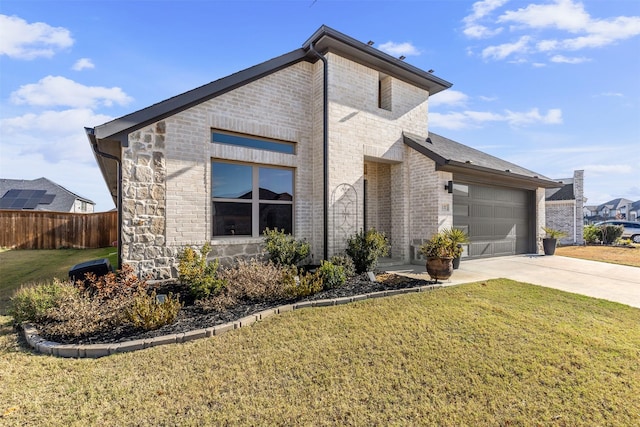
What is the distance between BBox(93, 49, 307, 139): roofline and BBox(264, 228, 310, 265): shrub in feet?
11.6

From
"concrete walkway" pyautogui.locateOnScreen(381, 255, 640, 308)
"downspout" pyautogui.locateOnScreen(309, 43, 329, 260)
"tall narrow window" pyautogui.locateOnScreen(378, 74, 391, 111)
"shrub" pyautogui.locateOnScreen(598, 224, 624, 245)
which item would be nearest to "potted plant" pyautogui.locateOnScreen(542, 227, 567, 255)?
"concrete walkway" pyautogui.locateOnScreen(381, 255, 640, 308)

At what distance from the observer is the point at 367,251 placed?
7191mm

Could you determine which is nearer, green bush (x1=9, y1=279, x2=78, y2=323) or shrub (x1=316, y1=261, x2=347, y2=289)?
green bush (x1=9, y1=279, x2=78, y2=323)

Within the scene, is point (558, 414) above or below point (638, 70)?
below

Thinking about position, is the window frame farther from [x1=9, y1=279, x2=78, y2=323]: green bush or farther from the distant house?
the distant house

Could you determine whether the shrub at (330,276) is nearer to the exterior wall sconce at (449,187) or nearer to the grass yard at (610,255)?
the exterior wall sconce at (449,187)

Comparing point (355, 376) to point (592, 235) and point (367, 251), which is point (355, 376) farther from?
point (592, 235)

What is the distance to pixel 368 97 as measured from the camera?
8641 millimetres

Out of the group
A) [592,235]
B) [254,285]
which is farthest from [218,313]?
[592,235]

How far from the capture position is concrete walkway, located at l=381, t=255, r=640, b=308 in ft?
20.7

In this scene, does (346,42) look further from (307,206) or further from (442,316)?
(442,316)

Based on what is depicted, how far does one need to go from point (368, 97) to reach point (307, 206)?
13.2 ft

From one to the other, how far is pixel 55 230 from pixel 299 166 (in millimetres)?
13525

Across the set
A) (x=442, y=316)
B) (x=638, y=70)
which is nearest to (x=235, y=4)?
(x=442, y=316)
